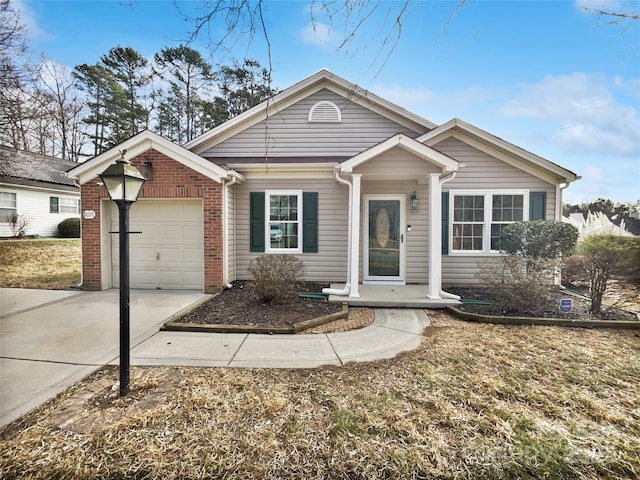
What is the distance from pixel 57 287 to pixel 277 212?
5.97m

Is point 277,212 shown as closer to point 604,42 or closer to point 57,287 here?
point 57,287

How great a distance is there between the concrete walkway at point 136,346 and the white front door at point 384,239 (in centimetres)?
204

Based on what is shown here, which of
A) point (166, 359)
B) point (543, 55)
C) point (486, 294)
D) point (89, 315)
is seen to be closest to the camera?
point (166, 359)

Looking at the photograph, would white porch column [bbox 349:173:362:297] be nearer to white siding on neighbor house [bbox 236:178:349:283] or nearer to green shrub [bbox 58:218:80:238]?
white siding on neighbor house [bbox 236:178:349:283]

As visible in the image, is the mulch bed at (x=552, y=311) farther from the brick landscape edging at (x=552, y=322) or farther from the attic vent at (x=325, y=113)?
the attic vent at (x=325, y=113)

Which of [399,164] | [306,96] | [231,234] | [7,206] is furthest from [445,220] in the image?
[7,206]

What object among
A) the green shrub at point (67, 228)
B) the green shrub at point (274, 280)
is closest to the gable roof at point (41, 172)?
the green shrub at point (67, 228)

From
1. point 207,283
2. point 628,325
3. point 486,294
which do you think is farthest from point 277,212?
point 628,325

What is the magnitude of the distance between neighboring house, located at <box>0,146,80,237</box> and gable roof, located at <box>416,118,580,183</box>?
56.2 feet

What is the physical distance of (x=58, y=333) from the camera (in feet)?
14.6

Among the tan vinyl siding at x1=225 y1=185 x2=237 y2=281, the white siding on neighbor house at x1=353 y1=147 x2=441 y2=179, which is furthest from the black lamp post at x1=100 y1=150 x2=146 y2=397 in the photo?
the white siding on neighbor house at x1=353 y1=147 x2=441 y2=179

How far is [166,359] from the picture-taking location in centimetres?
368

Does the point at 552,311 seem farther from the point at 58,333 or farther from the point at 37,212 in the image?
the point at 37,212

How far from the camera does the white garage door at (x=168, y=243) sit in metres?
7.26
